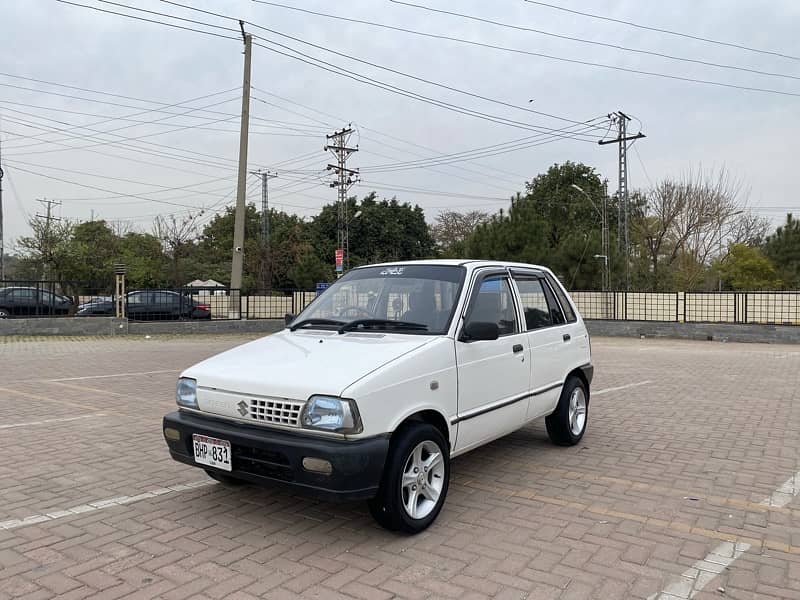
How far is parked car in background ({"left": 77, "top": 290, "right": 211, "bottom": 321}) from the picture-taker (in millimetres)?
20234

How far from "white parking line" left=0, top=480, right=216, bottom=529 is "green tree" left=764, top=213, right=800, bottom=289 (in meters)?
40.2

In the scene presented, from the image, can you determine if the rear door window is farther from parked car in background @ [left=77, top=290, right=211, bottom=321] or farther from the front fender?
parked car in background @ [left=77, top=290, right=211, bottom=321]

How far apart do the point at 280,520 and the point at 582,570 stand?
75.9 inches

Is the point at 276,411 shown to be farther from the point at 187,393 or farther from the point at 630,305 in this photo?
the point at 630,305

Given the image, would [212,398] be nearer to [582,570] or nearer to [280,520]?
[280,520]

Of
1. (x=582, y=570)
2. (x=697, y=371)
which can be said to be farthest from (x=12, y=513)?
(x=697, y=371)

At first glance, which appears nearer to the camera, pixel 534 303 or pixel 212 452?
pixel 212 452

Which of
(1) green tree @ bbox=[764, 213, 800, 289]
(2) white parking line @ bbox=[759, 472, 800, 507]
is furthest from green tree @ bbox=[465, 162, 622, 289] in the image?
(2) white parking line @ bbox=[759, 472, 800, 507]

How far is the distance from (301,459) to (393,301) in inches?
64.8

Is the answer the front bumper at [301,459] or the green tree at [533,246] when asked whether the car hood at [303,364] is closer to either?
the front bumper at [301,459]

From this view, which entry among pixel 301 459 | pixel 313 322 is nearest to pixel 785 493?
pixel 301 459

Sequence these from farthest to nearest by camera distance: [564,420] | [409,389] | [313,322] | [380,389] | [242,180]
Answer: [242,180] < [564,420] < [313,322] < [409,389] < [380,389]

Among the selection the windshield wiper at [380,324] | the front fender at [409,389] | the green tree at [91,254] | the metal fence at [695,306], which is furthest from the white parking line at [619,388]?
the green tree at [91,254]

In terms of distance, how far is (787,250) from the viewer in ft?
125
